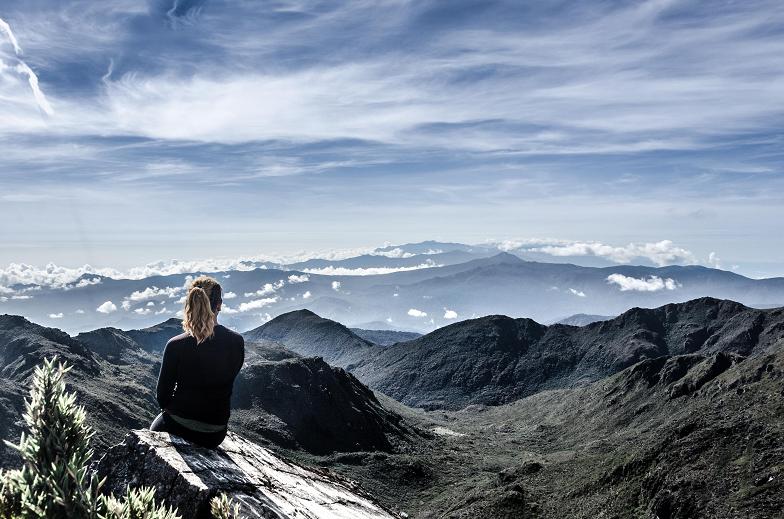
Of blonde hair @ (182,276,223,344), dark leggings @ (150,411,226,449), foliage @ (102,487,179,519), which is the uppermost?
blonde hair @ (182,276,223,344)

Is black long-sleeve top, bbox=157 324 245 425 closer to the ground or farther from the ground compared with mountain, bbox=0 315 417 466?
farther from the ground

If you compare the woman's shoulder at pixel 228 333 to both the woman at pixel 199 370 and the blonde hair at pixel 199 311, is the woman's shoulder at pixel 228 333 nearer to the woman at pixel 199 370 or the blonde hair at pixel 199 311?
the woman at pixel 199 370

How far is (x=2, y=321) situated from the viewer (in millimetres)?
152000

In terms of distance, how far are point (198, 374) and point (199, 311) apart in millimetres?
1192

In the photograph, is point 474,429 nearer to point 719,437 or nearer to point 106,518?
point 719,437

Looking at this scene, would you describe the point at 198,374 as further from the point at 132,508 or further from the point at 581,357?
the point at 581,357

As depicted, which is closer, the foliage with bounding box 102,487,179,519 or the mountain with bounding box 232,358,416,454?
the foliage with bounding box 102,487,179,519

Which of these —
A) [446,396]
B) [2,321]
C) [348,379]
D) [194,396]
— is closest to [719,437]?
[194,396]

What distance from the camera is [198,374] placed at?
973cm

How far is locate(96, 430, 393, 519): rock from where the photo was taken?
845 centimetres

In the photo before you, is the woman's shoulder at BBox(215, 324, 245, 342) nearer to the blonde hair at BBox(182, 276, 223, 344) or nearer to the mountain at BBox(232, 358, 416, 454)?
the blonde hair at BBox(182, 276, 223, 344)

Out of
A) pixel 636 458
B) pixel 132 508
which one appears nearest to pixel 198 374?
pixel 132 508

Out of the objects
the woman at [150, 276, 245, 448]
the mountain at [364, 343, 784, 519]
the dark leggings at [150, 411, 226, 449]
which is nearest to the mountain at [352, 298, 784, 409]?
the mountain at [364, 343, 784, 519]

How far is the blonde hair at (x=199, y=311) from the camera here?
31.1 ft
